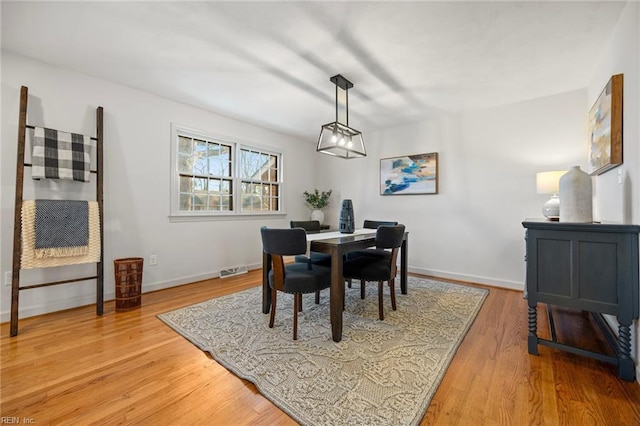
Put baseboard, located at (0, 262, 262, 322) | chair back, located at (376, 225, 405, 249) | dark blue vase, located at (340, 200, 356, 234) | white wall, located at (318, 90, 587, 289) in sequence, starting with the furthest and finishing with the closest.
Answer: white wall, located at (318, 90, 587, 289) < dark blue vase, located at (340, 200, 356, 234) < baseboard, located at (0, 262, 262, 322) < chair back, located at (376, 225, 405, 249)

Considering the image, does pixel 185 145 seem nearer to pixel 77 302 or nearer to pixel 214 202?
pixel 214 202

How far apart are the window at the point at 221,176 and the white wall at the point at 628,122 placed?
4.22 meters

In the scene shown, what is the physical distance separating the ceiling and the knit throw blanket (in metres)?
1.40

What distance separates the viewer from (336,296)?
2.09 metres

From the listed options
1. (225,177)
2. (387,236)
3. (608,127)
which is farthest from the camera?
(225,177)

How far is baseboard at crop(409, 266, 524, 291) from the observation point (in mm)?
3526

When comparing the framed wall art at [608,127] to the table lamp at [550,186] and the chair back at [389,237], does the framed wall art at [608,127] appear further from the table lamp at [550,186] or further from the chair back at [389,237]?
the chair back at [389,237]

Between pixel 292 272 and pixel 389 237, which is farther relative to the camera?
pixel 389 237

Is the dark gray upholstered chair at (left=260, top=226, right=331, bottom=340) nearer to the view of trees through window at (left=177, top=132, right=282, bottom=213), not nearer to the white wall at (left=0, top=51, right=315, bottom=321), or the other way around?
the white wall at (left=0, top=51, right=315, bottom=321)

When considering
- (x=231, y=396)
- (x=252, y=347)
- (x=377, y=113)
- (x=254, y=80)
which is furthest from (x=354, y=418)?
(x=377, y=113)

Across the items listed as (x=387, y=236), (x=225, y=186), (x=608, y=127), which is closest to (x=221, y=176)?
(x=225, y=186)

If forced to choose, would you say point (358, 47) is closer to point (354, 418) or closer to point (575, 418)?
point (354, 418)

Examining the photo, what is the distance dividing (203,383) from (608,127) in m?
3.42
